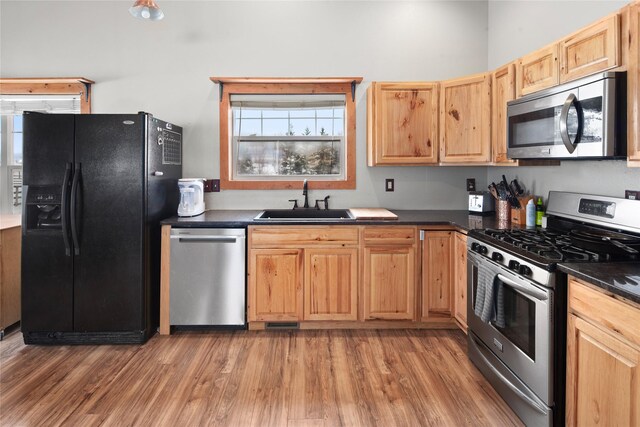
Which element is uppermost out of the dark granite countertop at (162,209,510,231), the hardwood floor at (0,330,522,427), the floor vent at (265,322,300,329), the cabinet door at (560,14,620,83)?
the cabinet door at (560,14,620,83)

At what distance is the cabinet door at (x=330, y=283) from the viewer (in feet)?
10.9

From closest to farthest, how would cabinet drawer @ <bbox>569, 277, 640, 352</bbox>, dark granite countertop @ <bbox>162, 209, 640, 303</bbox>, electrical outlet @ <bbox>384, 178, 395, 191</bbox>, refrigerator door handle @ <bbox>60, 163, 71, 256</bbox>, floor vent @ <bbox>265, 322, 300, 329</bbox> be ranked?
cabinet drawer @ <bbox>569, 277, 640, 352</bbox>
refrigerator door handle @ <bbox>60, 163, 71, 256</bbox>
dark granite countertop @ <bbox>162, 209, 640, 303</bbox>
floor vent @ <bbox>265, 322, 300, 329</bbox>
electrical outlet @ <bbox>384, 178, 395, 191</bbox>

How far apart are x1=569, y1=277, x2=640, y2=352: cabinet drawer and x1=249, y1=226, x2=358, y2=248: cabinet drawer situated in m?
1.74

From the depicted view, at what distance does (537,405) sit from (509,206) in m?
1.66

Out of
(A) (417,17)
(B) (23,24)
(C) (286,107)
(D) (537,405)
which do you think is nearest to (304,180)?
(C) (286,107)

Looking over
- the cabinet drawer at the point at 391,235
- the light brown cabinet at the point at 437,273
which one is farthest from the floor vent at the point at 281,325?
the light brown cabinet at the point at 437,273

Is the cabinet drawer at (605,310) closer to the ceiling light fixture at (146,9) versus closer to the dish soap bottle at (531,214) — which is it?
the dish soap bottle at (531,214)

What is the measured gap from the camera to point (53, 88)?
3.93 metres

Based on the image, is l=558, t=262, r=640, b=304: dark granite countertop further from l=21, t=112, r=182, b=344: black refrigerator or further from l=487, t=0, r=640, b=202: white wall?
l=21, t=112, r=182, b=344: black refrigerator

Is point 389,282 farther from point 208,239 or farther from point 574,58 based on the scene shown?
point 574,58

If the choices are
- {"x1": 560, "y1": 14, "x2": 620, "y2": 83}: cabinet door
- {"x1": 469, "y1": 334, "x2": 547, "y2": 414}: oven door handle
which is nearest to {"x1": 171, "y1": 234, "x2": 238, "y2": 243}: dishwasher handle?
{"x1": 469, "y1": 334, "x2": 547, "y2": 414}: oven door handle

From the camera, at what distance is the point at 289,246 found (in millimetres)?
3301

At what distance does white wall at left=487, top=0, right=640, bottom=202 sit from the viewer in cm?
248

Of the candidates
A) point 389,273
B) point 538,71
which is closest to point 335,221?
point 389,273
